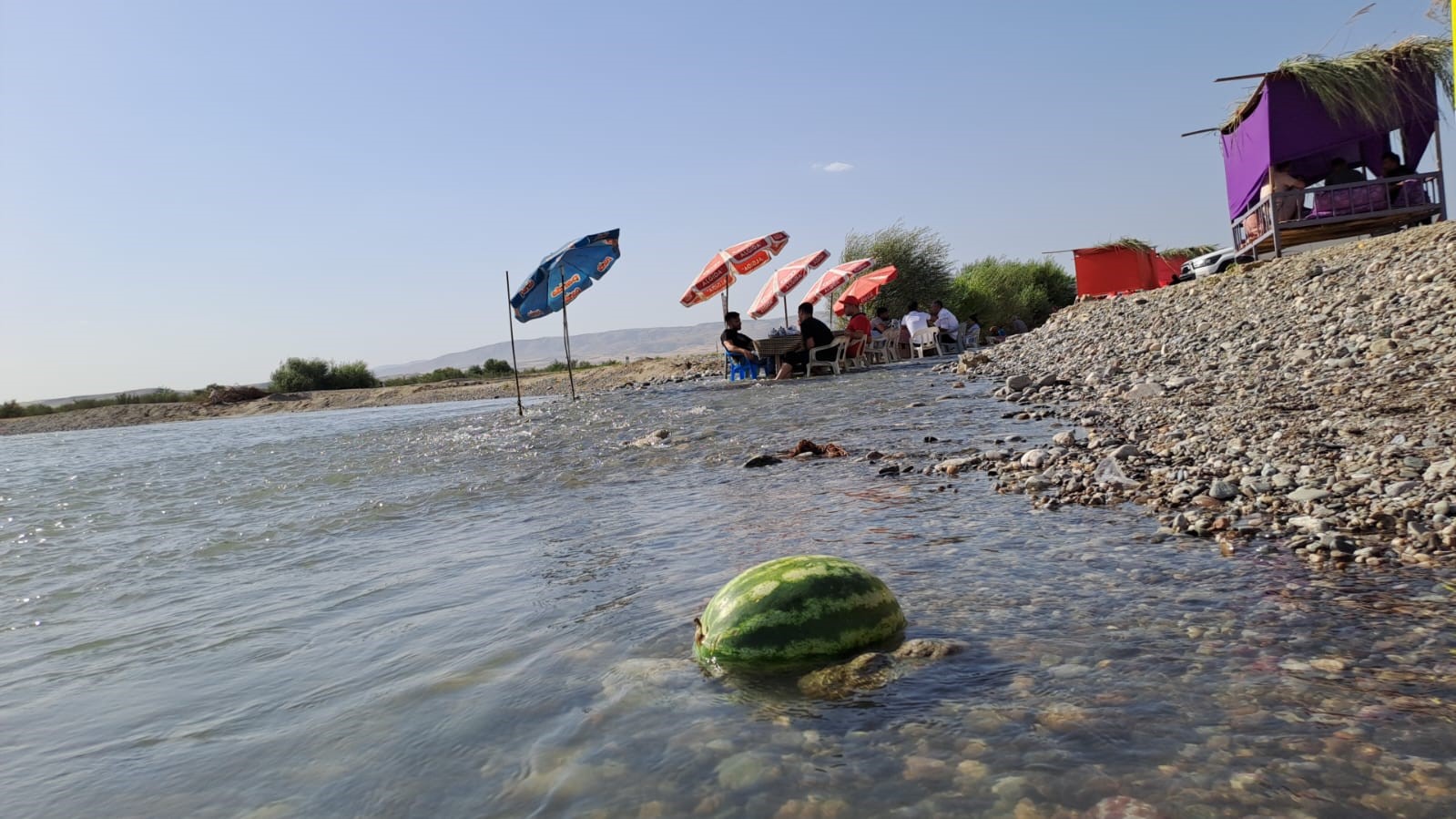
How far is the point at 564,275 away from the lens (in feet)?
62.0

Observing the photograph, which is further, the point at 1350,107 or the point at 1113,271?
the point at 1113,271

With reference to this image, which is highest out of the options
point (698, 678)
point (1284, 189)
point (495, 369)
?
point (1284, 189)

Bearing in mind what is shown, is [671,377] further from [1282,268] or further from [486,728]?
[486,728]

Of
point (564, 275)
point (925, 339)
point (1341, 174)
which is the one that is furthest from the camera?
point (925, 339)

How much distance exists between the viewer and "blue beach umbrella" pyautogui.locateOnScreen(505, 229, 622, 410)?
721 inches

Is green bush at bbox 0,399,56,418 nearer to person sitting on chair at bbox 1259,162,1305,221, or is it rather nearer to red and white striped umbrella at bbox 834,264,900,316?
red and white striped umbrella at bbox 834,264,900,316

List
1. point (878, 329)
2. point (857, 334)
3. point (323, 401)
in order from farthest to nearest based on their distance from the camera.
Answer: point (323, 401) → point (878, 329) → point (857, 334)

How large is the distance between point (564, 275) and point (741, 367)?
5.02 meters

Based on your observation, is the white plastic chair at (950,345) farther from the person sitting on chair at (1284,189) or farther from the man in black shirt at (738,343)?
the person sitting on chair at (1284,189)

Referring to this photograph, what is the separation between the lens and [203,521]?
9227 mm

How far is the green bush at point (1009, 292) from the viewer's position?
110ft

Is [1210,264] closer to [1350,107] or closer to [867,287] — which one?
[867,287]

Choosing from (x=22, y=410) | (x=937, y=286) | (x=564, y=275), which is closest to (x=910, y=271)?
(x=937, y=286)

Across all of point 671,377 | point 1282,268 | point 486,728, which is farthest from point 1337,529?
point 671,377
